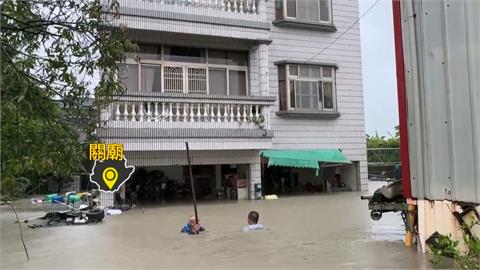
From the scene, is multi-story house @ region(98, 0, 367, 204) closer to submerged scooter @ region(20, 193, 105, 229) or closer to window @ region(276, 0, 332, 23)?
window @ region(276, 0, 332, 23)

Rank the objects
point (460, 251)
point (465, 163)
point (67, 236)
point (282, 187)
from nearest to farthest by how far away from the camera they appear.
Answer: point (465, 163) < point (460, 251) < point (67, 236) < point (282, 187)

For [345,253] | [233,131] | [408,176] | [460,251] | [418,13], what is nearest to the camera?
[418,13]

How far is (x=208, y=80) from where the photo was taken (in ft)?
54.0

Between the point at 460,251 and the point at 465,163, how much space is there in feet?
7.49

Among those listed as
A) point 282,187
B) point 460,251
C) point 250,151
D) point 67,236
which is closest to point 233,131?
point 250,151

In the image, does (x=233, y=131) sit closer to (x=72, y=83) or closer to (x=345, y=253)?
(x=345, y=253)

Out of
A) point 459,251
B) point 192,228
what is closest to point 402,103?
point 459,251

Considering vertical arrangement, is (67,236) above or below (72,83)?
below

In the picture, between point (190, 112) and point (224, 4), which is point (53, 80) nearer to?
point (190, 112)

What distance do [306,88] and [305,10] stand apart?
8.73 ft

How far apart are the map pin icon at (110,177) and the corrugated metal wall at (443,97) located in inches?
409

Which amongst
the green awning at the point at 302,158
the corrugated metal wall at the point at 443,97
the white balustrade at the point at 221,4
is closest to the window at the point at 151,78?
the white balustrade at the point at 221,4

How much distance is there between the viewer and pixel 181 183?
61.7 feet

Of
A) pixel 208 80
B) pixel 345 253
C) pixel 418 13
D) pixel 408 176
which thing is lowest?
pixel 345 253
